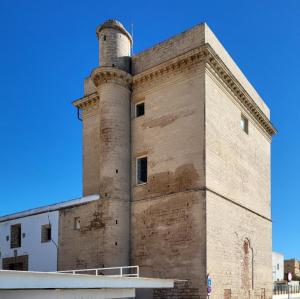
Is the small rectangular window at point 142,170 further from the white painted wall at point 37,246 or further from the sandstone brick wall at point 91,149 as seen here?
the white painted wall at point 37,246

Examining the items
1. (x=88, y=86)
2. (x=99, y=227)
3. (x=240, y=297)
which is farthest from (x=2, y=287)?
(x=88, y=86)

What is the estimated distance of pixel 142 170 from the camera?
23.6 metres

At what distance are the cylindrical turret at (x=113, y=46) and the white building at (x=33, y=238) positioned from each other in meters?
7.54

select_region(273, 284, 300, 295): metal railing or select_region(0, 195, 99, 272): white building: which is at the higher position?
select_region(0, 195, 99, 272): white building

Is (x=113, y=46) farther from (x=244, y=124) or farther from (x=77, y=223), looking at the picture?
(x=77, y=223)

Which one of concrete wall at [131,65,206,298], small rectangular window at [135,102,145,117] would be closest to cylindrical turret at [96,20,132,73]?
small rectangular window at [135,102,145,117]

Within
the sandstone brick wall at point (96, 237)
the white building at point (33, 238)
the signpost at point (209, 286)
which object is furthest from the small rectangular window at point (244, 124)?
the signpost at point (209, 286)

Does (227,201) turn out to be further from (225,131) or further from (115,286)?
(115,286)

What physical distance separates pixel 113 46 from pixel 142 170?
720 centimetres

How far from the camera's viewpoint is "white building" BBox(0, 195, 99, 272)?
24188 millimetres

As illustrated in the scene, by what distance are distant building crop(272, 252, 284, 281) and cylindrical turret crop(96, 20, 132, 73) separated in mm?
37994

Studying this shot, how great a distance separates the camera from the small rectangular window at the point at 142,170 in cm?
2334

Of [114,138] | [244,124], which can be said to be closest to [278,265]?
[244,124]

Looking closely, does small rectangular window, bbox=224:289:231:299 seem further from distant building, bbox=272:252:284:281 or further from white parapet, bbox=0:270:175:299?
distant building, bbox=272:252:284:281
